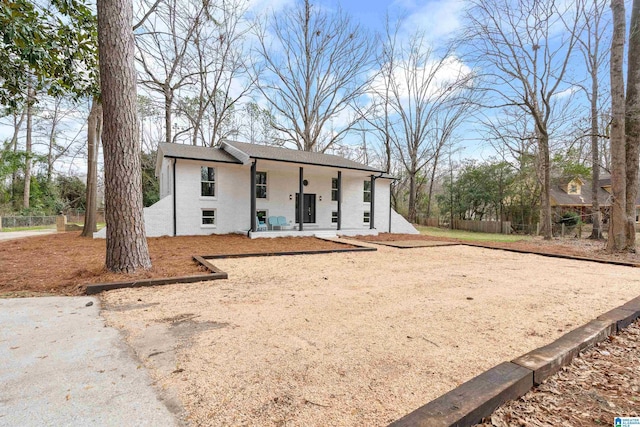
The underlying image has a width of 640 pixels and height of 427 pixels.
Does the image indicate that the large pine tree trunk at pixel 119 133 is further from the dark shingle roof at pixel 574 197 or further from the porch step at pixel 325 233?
the dark shingle roof at pixel 574 197

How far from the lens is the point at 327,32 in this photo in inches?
881

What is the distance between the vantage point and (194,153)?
13.4m

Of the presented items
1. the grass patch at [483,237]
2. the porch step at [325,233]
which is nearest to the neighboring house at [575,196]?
the grass patch at [483,237]

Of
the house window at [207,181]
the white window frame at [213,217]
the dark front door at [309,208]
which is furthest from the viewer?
the dark front door at [309,208]

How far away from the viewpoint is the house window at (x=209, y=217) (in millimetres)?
13547

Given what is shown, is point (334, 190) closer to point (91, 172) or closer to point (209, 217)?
point (209, 217)

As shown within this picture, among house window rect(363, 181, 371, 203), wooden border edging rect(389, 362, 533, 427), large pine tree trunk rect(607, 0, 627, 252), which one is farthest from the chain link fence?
large pine tree trunk rect(607, 0, 627, 252)

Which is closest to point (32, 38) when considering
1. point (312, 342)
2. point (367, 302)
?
point (312, 342)

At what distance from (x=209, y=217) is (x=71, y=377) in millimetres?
12068

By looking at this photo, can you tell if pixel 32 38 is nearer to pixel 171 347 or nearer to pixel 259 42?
pixel 171 347

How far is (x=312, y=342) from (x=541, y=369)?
1783 mm

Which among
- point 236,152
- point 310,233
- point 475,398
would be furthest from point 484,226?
point 475,398

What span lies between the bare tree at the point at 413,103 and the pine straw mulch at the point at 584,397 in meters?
Answer: 24.9

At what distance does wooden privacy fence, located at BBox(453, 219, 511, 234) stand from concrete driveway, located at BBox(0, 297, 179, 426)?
82.2ft
